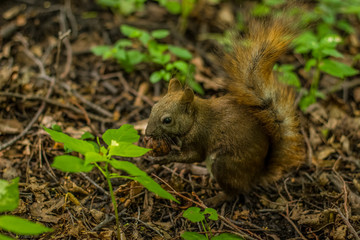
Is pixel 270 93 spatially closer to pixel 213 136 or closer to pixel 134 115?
pixel 213 136

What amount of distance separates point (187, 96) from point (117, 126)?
1.25 m

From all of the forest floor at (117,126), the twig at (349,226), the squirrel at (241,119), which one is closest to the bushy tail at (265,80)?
the squirrel at (241,119)

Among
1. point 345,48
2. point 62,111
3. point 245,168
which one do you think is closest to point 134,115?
point 62,111

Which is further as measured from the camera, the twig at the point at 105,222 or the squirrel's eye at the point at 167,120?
the squirrel's eye at the point at 167,120

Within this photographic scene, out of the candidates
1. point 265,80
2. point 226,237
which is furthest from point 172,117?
point 226,237

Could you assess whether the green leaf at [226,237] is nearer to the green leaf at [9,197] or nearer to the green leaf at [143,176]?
the green leaf at [143,176]

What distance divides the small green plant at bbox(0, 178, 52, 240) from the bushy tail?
186 cm

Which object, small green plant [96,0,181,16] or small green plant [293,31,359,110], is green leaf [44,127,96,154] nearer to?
small green plant [293,31,359,110]

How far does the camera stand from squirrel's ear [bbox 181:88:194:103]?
2.95m

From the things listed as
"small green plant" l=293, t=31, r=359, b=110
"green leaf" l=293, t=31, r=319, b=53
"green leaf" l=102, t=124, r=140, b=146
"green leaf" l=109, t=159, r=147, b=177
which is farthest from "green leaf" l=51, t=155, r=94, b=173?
"small green plant" l=293, t=31, r=359, b=110

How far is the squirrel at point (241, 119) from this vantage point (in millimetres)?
2953

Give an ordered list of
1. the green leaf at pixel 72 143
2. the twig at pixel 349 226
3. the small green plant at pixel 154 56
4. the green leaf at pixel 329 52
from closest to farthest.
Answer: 1. the green leaf at pixel 72 143
2. the twig at pixel 349 226
3. the green leaf at pixel 329 52
4. the small green plant at pixel 154 56

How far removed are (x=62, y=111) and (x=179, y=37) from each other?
231 cm

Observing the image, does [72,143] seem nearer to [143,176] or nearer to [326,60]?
[143,176]
